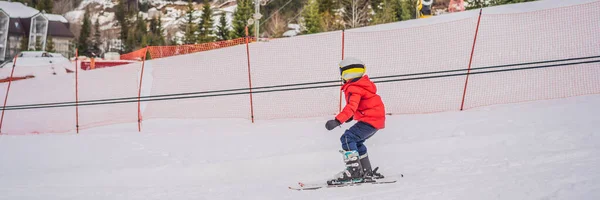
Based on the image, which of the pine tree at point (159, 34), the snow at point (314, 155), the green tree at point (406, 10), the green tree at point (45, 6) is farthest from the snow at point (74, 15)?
the snow at point (314, 155)

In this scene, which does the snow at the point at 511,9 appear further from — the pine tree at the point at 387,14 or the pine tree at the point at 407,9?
the pine tree at the point at 407,9

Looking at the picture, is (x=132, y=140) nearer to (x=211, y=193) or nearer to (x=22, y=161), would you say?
(x=22, y=161)

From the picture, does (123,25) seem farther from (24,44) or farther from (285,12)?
(285,12)

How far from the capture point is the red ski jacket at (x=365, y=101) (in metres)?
5.19

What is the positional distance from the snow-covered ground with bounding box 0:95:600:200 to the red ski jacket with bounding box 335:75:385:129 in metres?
0.75

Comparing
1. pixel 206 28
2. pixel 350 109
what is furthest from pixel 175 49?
pixel 206 28

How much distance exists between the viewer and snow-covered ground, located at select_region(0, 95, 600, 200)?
4789mm

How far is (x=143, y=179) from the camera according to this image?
711 cm

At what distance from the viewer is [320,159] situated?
727 centimetres

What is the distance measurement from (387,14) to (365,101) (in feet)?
130

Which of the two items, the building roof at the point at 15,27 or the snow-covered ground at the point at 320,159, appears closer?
the snow-covered ground at the point at 320,159

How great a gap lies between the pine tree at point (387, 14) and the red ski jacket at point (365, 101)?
37.7 m

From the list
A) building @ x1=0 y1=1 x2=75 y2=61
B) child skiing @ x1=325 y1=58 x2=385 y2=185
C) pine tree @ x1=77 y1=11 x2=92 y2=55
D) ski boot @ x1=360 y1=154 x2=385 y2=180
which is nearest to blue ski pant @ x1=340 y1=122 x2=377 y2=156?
child skiing @ x1=325 y1=58 x2=385 y2=185

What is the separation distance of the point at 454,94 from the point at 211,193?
270 inches
